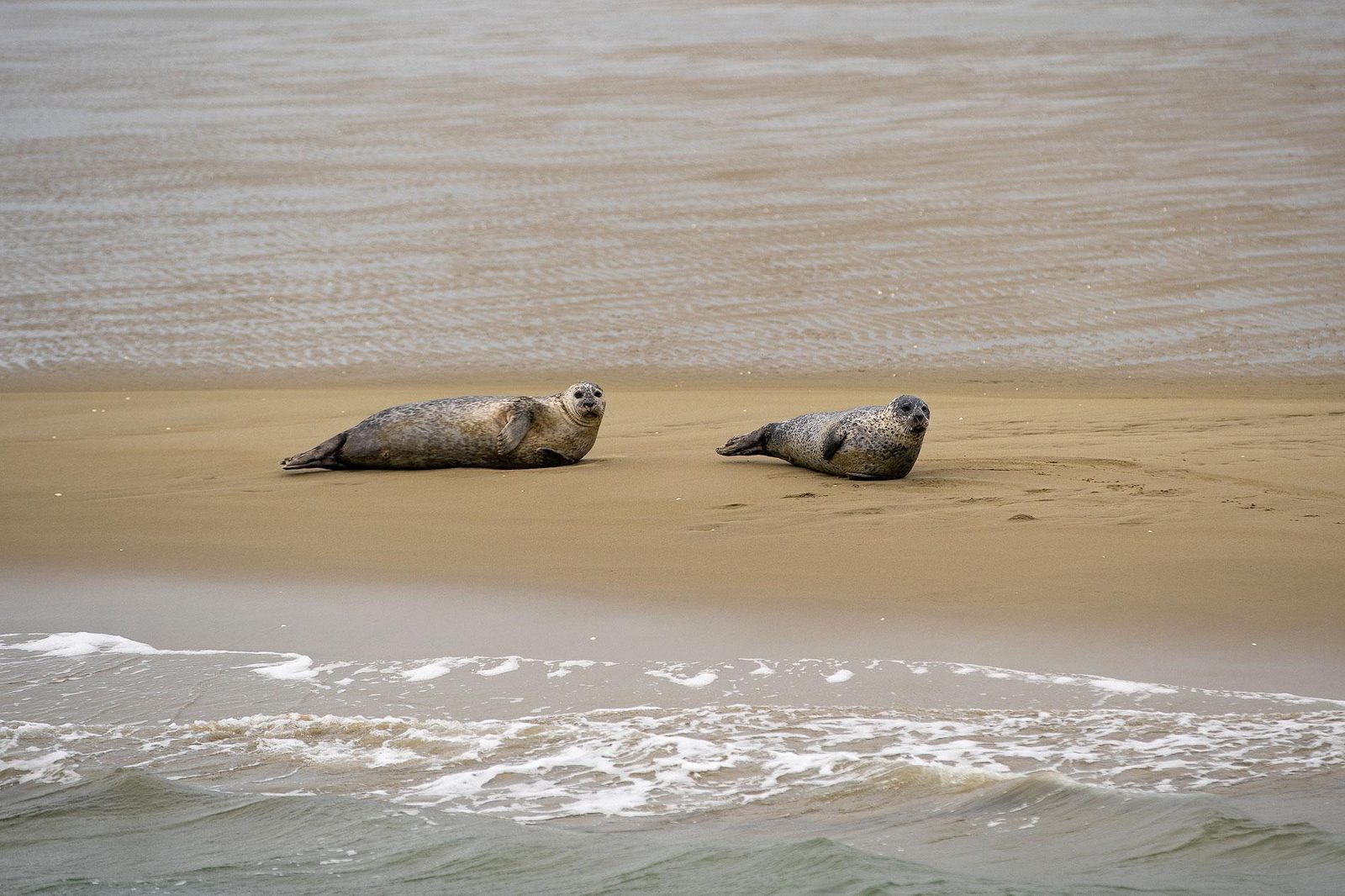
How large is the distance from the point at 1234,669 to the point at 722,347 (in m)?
9.11

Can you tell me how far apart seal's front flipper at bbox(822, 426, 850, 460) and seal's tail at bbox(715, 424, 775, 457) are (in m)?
0.57

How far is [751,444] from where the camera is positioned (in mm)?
7918

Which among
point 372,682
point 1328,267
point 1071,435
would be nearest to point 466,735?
point 372,682

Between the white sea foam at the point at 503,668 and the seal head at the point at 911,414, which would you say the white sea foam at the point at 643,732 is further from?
the seal head at the point at 911,414

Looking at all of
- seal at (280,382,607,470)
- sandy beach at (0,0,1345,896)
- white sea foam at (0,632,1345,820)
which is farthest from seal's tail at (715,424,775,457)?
white sea foam at (0,632,1345,820)

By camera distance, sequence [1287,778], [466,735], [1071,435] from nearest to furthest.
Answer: [1287,778]
[466,735]
[1071,435]

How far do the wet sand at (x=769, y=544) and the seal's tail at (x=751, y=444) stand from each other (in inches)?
3.3

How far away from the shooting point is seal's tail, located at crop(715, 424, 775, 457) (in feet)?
25.9

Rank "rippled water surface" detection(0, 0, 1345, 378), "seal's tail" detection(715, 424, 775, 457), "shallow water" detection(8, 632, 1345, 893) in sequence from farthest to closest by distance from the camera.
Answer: "rippled water surface" detection(0, 0, 1345, 378)
"seal's tail" detection(715, 424, 775, 457)
"shallow water" detection(8, 632, 1345, 893)

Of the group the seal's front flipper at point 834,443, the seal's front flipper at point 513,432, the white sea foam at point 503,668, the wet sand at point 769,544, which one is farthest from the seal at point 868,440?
the white sea foam at point 503,668

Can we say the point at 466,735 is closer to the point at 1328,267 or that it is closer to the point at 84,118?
the point at 1328,267

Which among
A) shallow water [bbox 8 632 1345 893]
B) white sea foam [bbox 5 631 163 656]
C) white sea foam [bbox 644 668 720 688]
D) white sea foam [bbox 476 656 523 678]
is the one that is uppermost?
white sea foam [bbox 5 631 163 656]

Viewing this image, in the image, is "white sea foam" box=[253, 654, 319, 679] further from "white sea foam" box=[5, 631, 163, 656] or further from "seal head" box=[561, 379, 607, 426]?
"seal head" box=[561, 379, 607, 426]

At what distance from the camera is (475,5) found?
106ft
